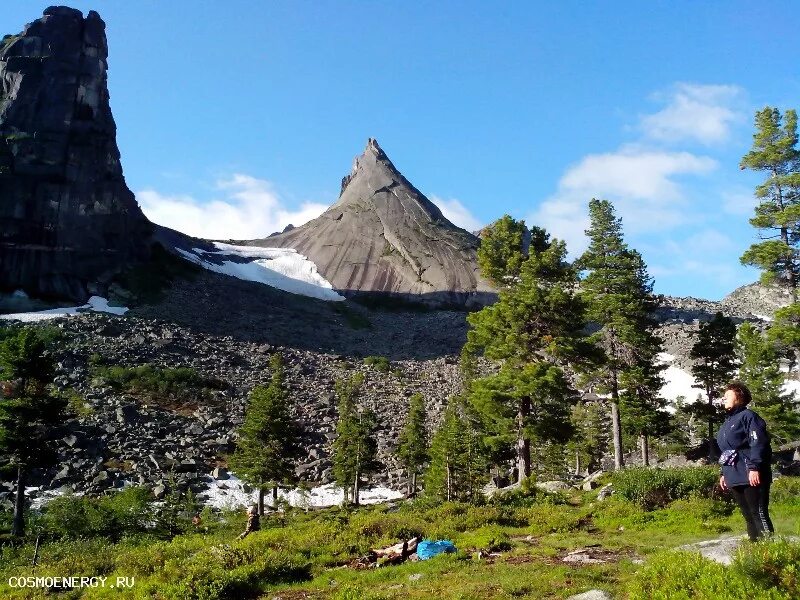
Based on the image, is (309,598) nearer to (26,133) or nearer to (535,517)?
(535,517)

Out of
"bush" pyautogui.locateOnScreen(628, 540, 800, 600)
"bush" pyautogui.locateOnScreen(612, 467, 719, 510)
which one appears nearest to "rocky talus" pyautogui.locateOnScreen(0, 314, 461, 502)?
"bush" pyautogui.locateOnScreen(612, 467, 719, 510)

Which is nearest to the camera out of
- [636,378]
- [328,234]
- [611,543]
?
[611,543]

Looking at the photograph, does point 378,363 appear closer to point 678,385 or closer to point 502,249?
point 678,385

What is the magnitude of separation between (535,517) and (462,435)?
22.6m

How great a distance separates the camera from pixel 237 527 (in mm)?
25109

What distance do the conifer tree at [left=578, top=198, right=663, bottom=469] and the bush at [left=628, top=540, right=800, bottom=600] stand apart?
23233 millimetres

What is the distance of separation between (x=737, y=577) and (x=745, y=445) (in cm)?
249

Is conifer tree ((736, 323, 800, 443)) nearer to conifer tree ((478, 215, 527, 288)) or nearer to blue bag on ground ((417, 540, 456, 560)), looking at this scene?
conifer tree ((478, 215, 527, 288))

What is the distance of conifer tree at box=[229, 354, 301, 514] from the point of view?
1350 inches

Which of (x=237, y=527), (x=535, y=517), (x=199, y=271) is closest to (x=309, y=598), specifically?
(x=535, y=517)

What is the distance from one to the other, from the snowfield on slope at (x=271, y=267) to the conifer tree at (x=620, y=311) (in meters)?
87.0

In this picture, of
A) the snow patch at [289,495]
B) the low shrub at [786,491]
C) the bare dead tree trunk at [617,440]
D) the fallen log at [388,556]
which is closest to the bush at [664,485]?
the low shrub at [786,491]

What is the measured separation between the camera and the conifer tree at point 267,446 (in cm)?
3428

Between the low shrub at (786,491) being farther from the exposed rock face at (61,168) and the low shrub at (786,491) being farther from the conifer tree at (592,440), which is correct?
the exposed rock face at (61,168)
